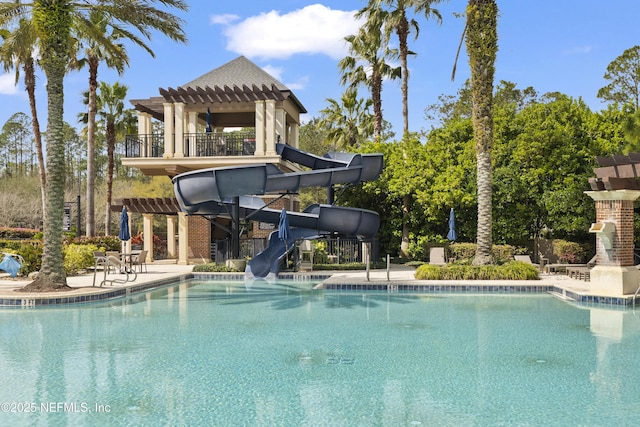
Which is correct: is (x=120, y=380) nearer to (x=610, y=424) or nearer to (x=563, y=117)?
(x=610, y=424)

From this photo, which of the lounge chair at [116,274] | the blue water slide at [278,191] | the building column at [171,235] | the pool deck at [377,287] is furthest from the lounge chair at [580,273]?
the building column at [171,235]

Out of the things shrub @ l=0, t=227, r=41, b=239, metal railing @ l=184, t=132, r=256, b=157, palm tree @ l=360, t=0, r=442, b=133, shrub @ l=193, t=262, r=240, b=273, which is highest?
palm tree @ l=360, t=0, r=442, b=133

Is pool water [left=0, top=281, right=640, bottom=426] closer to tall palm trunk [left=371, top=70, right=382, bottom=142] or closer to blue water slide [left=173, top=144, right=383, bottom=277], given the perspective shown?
blue water slide [left=173, top=144, right=383, bottom=277]

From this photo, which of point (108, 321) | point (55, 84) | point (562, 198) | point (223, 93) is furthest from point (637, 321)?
point (223, 93)

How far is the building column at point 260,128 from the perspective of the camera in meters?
26.3

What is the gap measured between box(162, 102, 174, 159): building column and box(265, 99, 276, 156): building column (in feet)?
14.8

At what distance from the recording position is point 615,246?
13.9 metres

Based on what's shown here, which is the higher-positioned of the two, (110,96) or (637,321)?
(110,96)

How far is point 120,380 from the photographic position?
704 centimetres

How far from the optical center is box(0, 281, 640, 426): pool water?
5.84 m

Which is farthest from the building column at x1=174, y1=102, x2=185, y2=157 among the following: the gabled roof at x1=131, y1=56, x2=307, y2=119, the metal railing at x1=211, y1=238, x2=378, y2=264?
the metal railing at x1=211, y1=238, x2=378, y2=264

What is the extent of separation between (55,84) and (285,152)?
12.5 m

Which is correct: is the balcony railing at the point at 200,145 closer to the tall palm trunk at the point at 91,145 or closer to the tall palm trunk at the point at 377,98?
the tall palm trunk at the point at 91,145

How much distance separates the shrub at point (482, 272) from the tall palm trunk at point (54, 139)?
34.2 feet
